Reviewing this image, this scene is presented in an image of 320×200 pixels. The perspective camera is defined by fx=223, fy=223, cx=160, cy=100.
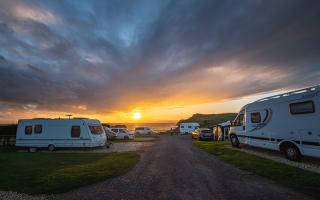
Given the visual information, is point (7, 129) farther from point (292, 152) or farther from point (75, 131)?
point (292, 152)

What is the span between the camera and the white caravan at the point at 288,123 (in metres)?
10.8

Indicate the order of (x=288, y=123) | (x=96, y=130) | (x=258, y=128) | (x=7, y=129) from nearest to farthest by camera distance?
(x=288, y=123), (x=258, y=128), (x=96, y=130), (x=7, y=129)

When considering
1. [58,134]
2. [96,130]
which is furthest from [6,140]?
[96,130]

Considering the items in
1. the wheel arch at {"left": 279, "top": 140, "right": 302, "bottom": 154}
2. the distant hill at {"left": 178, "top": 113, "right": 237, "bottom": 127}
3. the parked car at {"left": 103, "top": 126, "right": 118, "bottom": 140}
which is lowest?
the wheel arch at {"left": 279, "top": 140, "right": 302, "bottom": 154}

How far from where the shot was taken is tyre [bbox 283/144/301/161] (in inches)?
456

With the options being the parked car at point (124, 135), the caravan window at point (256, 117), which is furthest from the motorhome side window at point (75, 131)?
the caravan window at point (256, 117)

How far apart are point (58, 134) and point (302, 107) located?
17977mm

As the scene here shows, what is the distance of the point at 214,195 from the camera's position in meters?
6.17

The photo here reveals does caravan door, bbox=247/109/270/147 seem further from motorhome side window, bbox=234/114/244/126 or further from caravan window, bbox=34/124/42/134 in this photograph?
caravan window, bbox=34/124/42/134

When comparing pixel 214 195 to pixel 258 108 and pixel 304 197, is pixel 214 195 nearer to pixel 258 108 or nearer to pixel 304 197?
pixel 304 197

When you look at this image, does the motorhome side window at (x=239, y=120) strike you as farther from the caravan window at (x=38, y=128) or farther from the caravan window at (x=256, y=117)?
the caravan window at (x=38, y=128)

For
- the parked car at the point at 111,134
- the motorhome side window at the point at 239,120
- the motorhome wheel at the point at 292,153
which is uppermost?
the motorhome side window at the point at 239,120

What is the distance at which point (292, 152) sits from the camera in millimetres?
11922

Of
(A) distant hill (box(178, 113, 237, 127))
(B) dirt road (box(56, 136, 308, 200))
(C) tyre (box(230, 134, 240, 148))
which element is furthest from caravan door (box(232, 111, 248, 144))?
(A) distant hill (box(178, 113, 237, 127))
